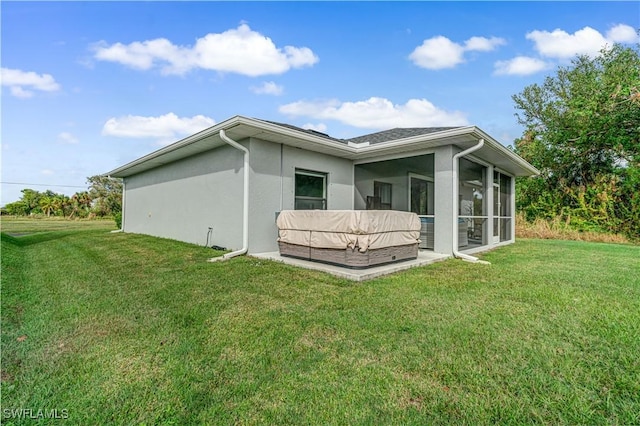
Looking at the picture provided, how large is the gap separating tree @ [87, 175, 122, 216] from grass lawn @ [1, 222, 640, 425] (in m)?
30.7

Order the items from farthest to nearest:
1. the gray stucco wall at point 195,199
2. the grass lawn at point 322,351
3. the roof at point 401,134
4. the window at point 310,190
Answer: the roof at point 401,134 < the window at point 310,190 < the gray stucco wall at point 195,199 < the grass lawn at point 322,351

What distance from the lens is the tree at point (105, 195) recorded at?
29844 mm

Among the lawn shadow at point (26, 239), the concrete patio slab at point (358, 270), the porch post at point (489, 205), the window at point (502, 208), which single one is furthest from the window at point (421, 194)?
the lawn shadow at point (26, 239)

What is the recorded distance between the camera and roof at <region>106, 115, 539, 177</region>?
581 cm

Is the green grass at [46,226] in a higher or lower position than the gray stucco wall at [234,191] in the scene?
lower

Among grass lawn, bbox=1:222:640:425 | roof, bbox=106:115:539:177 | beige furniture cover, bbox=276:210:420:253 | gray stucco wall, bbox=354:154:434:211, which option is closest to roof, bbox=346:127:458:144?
roof, bbox=106:115:539:177

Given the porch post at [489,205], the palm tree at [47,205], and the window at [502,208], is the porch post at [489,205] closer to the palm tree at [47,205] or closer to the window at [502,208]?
the window at [502,208]

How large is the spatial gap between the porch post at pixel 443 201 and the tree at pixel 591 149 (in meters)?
9.52

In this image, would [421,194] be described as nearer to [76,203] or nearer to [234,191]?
[234,191]

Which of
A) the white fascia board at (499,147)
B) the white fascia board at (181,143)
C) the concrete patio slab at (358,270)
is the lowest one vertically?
the concrete patio slab at (358,270)

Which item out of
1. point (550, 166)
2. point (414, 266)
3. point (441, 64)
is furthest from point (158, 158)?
point (550, 166)

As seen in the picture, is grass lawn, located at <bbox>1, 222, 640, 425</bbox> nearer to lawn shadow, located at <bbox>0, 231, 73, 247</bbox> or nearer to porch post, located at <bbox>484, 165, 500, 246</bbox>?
porch post, located at <bbox>484, 165, 500, 246</bbox>

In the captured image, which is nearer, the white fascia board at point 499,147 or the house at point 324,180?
the white fascia board at point 499,147

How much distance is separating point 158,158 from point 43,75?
340 centimetres
